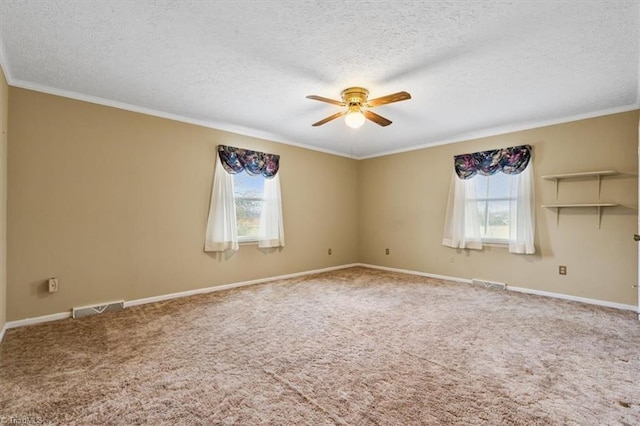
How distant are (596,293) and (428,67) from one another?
3.52m

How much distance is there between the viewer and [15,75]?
286 cm

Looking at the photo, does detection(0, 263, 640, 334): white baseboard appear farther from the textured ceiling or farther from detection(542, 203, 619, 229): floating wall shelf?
the textured ceiling

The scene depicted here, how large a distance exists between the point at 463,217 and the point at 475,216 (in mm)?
169

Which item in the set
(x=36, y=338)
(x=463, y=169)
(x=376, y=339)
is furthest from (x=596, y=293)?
(x=36, y=338)

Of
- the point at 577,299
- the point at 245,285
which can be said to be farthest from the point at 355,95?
the point at 577,299

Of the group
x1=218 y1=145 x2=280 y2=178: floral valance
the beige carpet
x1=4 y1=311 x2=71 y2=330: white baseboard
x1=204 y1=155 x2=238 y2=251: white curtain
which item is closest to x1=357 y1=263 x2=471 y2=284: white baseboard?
the beige carpet

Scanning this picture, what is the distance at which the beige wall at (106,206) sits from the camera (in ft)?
9.91

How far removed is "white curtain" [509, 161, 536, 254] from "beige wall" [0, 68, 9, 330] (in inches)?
226

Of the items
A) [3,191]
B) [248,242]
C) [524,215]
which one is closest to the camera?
[3,191]

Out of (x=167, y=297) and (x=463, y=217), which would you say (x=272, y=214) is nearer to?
(x=167, y=297)

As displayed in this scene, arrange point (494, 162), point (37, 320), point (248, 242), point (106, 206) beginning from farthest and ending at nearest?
1. point (248, 242)
2. point (494, 162)
3. point (106, 206)
4. point (37, 320)

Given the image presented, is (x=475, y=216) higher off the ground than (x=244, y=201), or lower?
lower

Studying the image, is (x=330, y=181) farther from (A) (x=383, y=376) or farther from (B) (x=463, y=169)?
(A) (x=383, y=376)

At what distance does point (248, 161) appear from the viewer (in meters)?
4.63
